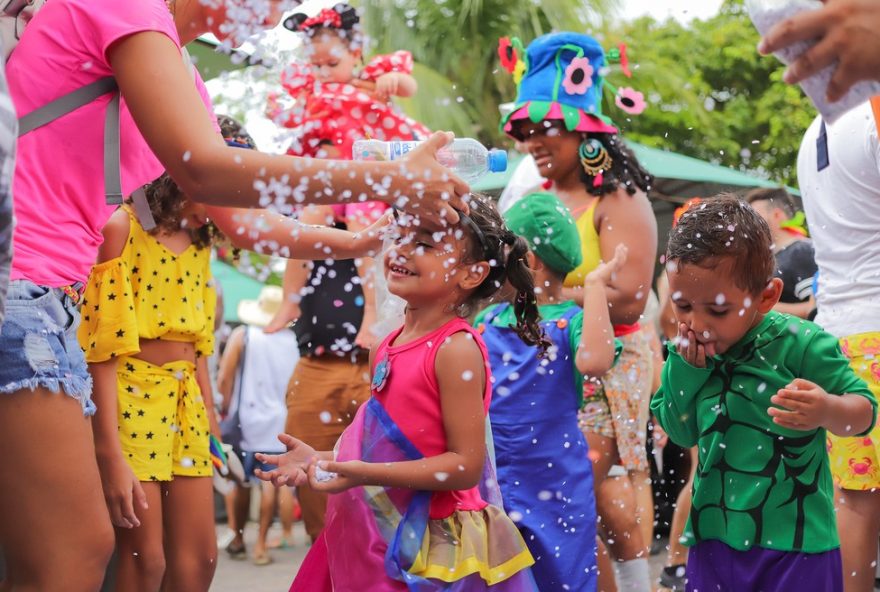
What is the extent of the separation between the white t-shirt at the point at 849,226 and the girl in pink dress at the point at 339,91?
75.4 inches

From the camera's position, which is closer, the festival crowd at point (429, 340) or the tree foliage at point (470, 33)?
the festival crowd at point (429, 340)

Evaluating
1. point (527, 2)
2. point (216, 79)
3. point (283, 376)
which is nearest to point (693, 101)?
point (527, 2)

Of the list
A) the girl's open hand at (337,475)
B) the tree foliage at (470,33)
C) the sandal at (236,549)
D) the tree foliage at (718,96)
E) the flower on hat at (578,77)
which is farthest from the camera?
the tree foliage at (718,96)

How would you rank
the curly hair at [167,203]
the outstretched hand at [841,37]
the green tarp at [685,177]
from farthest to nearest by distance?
1. the green tarp at [685,177]
2. the curly hair at [167,203]
3. the outstretched hand at [841,37]

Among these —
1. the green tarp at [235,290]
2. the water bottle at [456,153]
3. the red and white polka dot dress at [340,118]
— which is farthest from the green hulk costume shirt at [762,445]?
the green tarp at [235,290]

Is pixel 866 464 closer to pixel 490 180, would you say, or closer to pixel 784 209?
pixel 784 209

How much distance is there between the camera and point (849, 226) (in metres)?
3.60

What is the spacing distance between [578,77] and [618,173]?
0.44 metres

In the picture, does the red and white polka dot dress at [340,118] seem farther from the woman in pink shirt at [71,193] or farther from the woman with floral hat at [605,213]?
the woman in pink shirt at [71,193]

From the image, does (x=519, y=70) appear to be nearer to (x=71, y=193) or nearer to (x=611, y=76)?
(x=71, y=193)

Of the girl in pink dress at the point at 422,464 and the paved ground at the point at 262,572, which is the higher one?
the girl in pink dress at the point at 422,464

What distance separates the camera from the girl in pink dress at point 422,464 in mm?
2543

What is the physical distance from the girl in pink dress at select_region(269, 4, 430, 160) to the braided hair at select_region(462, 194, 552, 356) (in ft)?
6.21

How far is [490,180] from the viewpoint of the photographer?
932 centimetres
